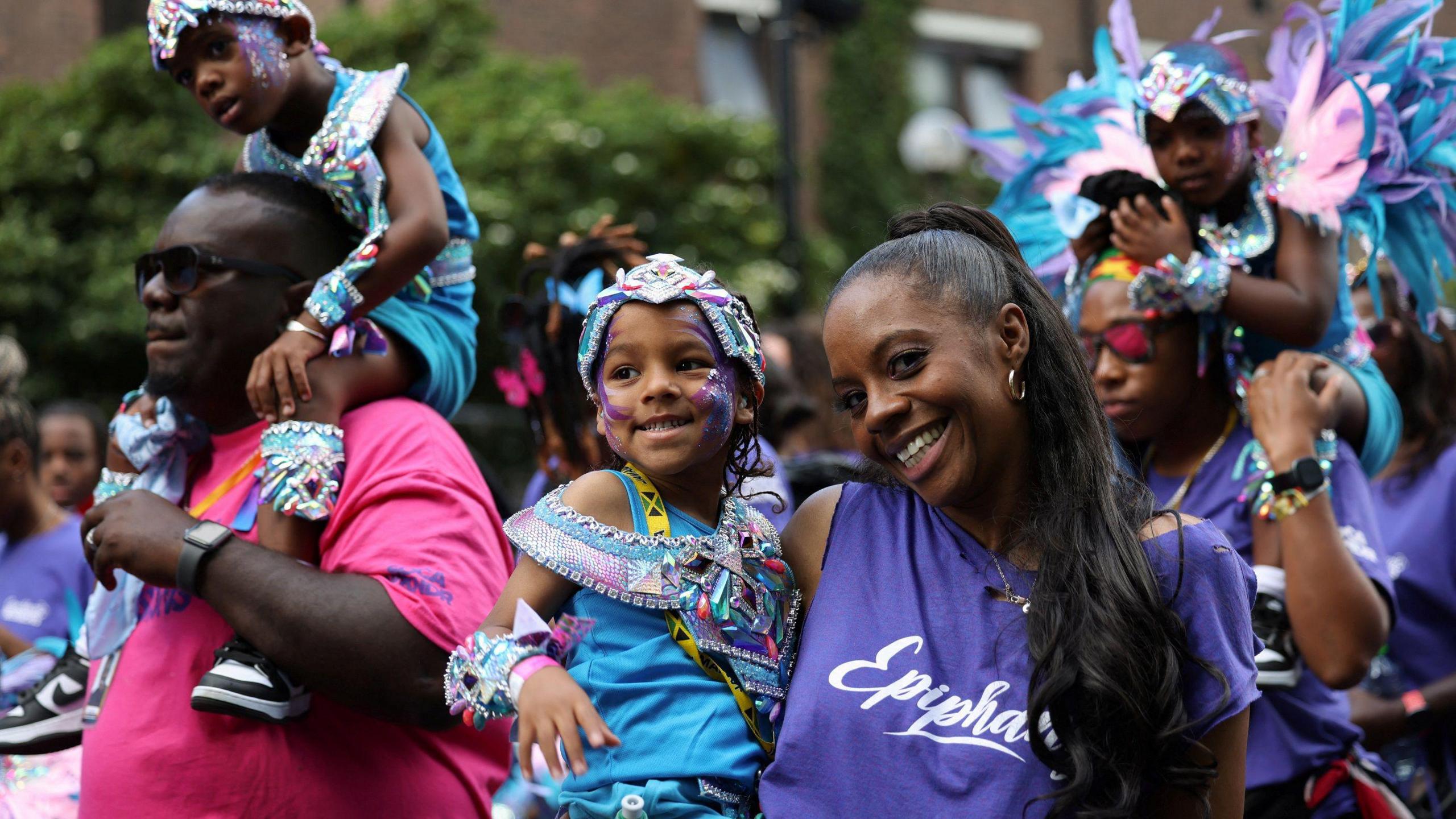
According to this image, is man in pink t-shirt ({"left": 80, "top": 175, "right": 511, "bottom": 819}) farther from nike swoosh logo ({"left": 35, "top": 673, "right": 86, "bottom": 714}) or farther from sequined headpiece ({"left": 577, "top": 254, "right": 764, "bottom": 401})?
sequined headpiece ({"left": 577, "top": 254, "right": 764, "bottom": 401})

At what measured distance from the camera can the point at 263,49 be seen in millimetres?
3379

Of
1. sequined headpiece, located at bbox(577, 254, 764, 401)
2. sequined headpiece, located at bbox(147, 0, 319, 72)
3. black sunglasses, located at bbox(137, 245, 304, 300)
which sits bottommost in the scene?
sequined headpiece, located at bbox(577, 254, 764, 401)

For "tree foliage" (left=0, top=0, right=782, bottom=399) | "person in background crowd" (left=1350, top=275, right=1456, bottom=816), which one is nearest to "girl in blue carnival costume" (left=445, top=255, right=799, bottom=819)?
"person in background crowd" (left=1350, top=275, right=1456, bottom=816)

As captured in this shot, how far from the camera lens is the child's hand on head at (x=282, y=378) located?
3098 mm

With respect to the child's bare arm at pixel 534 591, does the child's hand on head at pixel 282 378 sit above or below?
above

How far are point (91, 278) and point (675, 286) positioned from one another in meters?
10.8

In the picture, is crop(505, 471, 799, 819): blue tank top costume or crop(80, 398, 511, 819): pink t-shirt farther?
crop(80, 398, 511, 819): pink t-shirt

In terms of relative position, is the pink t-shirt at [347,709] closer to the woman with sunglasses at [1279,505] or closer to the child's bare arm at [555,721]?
the child's bare arm at [555,721]

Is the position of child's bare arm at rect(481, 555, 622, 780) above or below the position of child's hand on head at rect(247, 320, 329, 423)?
below

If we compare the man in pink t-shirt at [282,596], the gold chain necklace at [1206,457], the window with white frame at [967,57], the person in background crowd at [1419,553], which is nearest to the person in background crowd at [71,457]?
the man in pink t-shirt at [282,596]

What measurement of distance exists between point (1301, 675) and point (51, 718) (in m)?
2.87

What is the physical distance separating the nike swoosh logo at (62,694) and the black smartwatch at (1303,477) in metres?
2.78

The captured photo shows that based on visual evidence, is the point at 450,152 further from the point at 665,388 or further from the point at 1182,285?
the point at 665,388

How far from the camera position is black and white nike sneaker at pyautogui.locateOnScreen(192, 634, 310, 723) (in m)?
2.85
